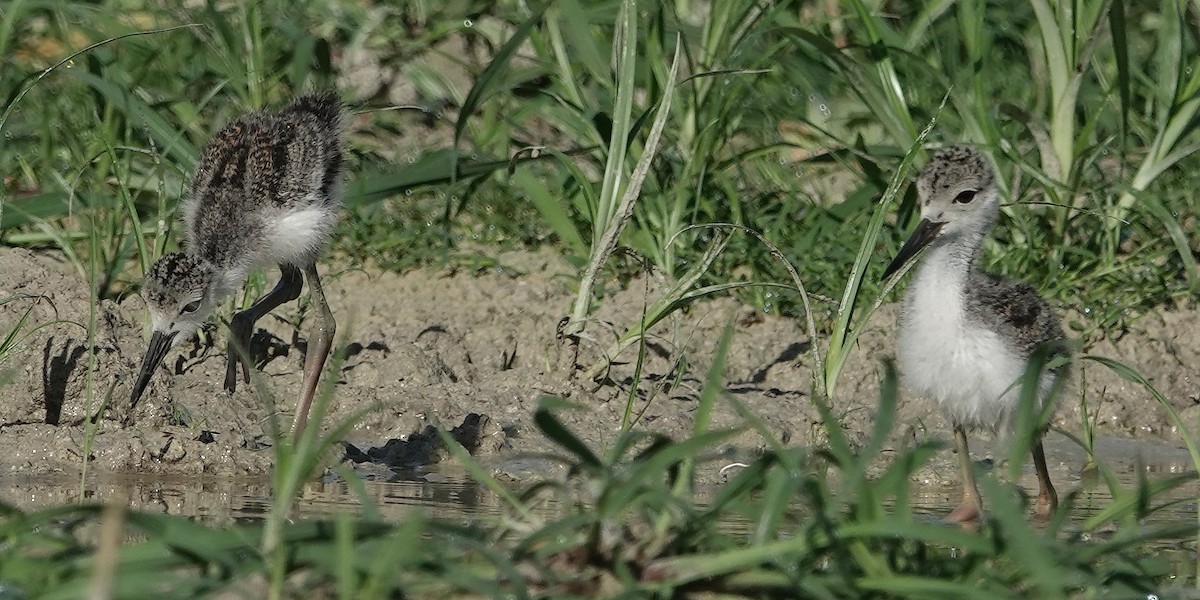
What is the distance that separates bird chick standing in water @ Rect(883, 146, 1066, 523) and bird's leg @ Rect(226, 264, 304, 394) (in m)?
2.17

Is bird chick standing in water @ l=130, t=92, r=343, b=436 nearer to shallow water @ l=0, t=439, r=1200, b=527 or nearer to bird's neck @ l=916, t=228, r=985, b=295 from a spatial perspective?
shallow water @ l=0, t=439, r=1200, b=527

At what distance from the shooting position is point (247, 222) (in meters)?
5.84

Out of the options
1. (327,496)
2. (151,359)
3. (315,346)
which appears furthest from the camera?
(315,346)

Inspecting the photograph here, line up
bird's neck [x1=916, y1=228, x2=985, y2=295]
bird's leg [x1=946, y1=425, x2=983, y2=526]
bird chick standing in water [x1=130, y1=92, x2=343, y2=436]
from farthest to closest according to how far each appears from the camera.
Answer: bird chick standing in water [x1=130, y1=92, x2=343, y2=436], bird's neck [x1=916, y1=228, x2=985, y2=295], bird's leg [x1=946, y1=425, x2=983, y2=526]

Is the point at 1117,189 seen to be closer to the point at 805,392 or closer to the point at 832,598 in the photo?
the point at 805,392

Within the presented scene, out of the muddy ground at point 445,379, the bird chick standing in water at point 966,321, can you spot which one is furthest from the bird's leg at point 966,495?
the muddy ground at point 445,379

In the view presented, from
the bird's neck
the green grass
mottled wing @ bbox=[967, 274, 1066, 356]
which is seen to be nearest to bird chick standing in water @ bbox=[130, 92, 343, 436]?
the green grass

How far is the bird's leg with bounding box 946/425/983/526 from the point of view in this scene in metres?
4.73

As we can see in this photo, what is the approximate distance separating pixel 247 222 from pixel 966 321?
7.92ft

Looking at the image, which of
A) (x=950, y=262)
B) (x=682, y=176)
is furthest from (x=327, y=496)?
(x=682, y=176)

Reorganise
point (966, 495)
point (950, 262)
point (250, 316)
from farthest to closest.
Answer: point (250, 316) → point (950, 262) → point (966, 495)

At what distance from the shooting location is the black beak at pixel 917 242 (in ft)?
18.3

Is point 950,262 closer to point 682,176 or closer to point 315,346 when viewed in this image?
point 682,176

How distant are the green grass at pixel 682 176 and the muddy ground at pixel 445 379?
129 millimetres
